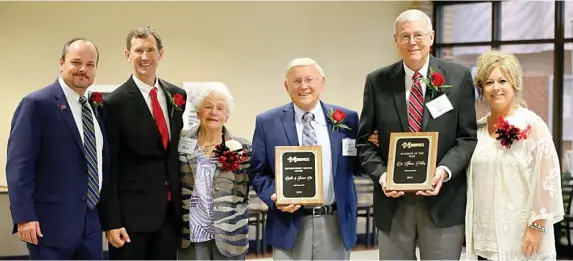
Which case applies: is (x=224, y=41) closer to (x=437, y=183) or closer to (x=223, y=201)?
(x=223, y=201)

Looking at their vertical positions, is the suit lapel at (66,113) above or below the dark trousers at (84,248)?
above

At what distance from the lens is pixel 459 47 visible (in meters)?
9.20

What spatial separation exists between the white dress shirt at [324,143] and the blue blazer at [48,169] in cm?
114

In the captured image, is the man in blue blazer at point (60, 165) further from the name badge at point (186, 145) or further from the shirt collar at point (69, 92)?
the name badge at point (186, 145)

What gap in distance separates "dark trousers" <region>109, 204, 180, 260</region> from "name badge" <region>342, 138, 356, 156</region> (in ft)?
3.34

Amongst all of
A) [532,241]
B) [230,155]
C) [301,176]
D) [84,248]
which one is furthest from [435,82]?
[84,248]

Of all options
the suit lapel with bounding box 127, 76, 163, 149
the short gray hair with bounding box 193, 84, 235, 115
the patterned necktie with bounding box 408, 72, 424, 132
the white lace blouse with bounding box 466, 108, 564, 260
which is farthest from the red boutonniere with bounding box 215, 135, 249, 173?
the white lace blouse with bounding box 466, 108, 564, 260

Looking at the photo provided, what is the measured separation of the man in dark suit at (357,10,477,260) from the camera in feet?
11.4

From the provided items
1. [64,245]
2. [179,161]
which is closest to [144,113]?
[179,161]

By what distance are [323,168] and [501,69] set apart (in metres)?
1.05

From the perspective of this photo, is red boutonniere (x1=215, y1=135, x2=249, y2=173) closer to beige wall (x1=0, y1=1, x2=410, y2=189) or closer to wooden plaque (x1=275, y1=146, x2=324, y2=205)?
wooden plaque (x1=275, y1=146, x2=324, y2=205)

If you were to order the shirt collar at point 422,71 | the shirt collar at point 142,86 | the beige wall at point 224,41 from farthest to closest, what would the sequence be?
the beige wall at point 224,41 < the shirt collar at point 142,86 < the shirt collar at point 422,71

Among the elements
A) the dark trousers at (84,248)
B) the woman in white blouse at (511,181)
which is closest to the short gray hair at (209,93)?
the dark trousers at (84,248)

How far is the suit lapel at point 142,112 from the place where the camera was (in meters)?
3.71
